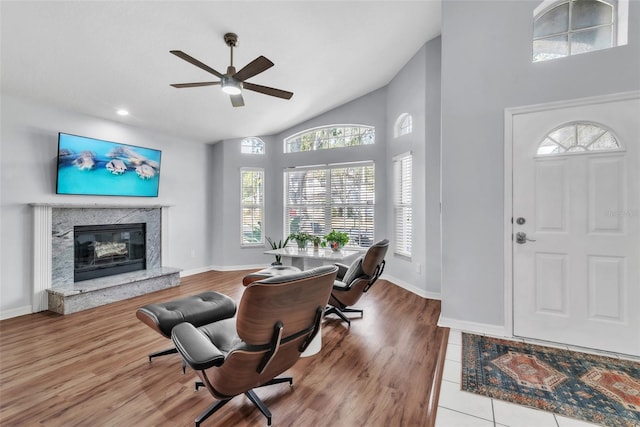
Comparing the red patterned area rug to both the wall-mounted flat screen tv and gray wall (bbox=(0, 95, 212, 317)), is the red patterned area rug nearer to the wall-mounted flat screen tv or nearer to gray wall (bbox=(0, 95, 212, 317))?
gray wall (bbox=(0, 95, 212, 317))

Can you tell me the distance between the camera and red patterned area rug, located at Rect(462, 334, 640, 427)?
1767 mm

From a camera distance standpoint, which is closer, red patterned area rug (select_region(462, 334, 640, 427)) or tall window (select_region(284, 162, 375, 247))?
red patterned area rug (select_region(462, 334, 640, 427))

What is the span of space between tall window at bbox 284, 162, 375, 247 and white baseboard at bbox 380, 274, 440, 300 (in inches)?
30.8

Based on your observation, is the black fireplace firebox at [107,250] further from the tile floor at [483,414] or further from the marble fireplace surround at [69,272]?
the tile floor at [483,414]

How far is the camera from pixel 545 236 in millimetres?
2670

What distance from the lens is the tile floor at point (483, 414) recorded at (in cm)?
167

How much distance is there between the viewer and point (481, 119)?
2885 mm

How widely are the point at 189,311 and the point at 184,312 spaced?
40 mm

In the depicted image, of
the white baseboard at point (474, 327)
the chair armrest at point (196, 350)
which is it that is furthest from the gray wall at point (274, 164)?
the chair armrest at point (196, 350)

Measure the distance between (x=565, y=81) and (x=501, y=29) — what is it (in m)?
0.78

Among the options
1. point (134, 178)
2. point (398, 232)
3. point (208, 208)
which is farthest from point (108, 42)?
point (398, 232)

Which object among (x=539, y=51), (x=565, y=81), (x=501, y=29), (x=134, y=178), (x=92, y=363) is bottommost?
(x=92, y=363)

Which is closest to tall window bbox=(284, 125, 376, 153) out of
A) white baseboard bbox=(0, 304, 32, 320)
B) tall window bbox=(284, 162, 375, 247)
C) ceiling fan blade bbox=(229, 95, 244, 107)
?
tall window bbox=(284, 162, 375, 247)

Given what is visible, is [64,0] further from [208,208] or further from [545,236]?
[545,236]
